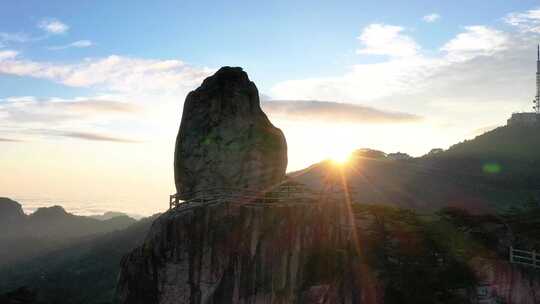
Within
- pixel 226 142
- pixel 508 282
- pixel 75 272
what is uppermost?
pixel 226 142

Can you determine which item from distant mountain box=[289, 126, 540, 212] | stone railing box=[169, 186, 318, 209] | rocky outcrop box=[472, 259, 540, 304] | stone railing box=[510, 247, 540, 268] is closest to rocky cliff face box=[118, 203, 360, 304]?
stone railing box=[169, 186, 318, 209]

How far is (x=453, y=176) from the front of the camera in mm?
108688

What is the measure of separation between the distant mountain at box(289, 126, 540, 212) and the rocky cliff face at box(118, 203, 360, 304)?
43329 mm

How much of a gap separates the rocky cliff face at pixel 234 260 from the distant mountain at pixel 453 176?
4333 centimetres

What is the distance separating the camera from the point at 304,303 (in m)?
33.1

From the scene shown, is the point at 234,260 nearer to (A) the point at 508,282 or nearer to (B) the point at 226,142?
(B) the point at 226,142

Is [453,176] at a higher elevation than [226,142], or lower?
lower

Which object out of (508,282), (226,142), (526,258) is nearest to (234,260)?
(226,142)

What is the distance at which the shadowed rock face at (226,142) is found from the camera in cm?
3522

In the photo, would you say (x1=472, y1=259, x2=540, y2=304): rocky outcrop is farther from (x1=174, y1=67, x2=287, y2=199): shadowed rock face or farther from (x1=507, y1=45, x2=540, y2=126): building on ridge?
(x1=507, y1=45, x2=540, y2=126): building on ridge

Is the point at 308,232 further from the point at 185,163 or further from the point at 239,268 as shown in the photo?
the point at 185,163

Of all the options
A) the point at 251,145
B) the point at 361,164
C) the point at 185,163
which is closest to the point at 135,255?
the point at 185,163

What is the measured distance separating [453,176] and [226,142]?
84571 millimetres

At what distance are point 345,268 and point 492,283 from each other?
987 cm
